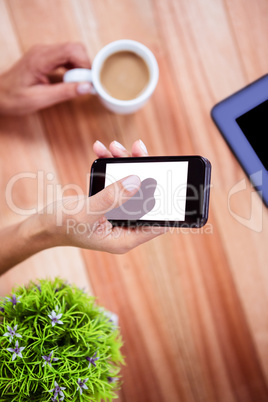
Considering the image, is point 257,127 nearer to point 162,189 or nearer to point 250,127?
point 250,127

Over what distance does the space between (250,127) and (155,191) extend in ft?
0.73

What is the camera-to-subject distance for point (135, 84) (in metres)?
0.63

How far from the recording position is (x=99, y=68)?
0.61 m

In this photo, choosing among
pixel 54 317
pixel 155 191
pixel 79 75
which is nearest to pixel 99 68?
pixel 79 75

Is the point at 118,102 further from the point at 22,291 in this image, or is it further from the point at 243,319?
the point at 243,319

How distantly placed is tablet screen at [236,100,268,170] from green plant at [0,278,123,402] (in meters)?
0.39

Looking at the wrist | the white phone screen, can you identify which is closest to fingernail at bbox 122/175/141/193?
the white phone screen

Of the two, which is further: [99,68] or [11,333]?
[99,68]

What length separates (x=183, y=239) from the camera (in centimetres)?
64

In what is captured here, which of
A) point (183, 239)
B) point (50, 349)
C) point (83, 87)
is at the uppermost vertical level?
point (83, 87)

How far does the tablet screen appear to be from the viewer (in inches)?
23.7

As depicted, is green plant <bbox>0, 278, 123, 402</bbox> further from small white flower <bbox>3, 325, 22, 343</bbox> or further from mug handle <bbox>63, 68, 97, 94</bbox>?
mug handle <bbox>63, 68, 97, 94</bbox>

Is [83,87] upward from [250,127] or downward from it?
upward

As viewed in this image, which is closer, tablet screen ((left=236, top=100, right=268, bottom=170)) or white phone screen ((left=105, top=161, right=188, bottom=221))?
white phone screen ((left=105, top=161, right=188, bottom=221))
